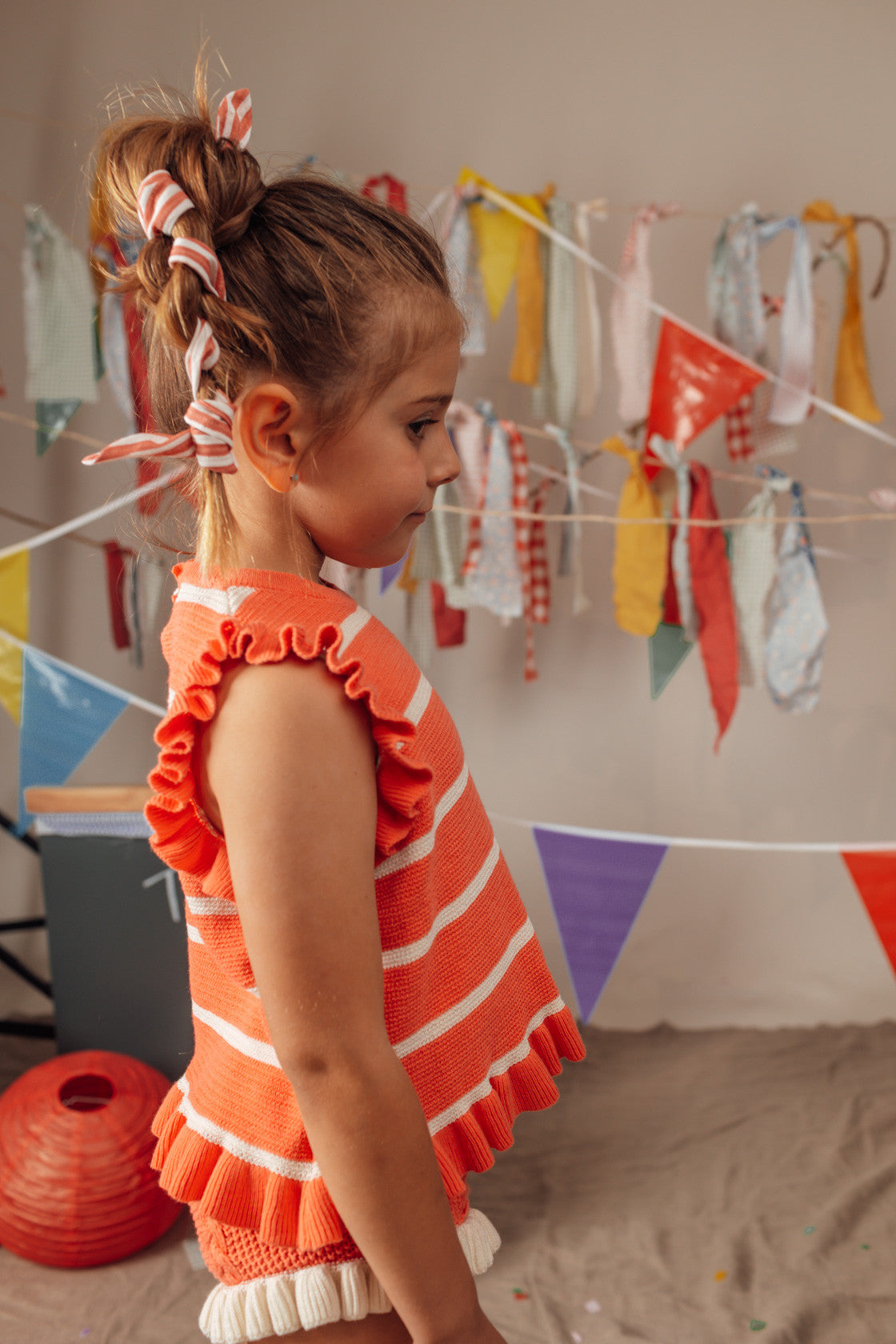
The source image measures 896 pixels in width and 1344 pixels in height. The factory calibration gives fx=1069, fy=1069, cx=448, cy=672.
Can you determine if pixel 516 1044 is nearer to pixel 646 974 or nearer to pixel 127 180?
pixel 127 180

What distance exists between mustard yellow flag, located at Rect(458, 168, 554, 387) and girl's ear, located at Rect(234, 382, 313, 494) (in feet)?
4.26

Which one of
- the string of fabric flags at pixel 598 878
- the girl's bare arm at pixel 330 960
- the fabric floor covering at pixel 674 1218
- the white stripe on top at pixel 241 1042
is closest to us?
the girl's bare arm at pixel 330 960

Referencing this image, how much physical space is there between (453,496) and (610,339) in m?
0.57

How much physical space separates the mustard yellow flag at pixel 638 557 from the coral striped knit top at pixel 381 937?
115 centimetres

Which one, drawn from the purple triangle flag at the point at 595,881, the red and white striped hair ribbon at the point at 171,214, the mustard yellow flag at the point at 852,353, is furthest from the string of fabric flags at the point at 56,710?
the mustard yellow flag at the point at 852,353

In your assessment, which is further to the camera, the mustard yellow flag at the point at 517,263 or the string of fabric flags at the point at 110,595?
the mustard yellow flag at the point at 517,263

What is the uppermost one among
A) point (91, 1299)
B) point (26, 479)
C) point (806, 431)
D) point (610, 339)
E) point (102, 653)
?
point (610, 339)

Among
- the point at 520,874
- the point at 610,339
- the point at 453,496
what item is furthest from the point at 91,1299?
the point at 610,339

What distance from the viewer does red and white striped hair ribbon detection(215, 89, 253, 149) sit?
0.57 metres

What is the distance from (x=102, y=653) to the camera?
221 cm

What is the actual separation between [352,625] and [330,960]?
0.59ft

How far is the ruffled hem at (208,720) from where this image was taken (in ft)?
1.61

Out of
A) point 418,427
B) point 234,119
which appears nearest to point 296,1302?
point 418,427

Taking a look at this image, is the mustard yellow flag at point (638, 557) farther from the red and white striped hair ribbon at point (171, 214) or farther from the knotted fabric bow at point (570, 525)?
the red and white striped hair ribbon at point (171, 214)
